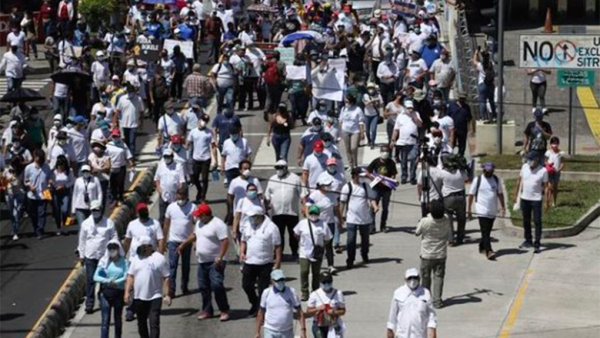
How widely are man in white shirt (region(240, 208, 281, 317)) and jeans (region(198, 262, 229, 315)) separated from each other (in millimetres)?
299

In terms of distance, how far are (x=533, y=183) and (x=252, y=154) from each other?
819cm

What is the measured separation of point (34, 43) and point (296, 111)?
11630 millimetres

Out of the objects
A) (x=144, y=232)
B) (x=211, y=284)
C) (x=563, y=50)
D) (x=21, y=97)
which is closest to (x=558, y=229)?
(x=563, y=50)

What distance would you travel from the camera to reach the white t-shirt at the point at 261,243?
23078mm

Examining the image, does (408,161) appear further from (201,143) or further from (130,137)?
(130,137)

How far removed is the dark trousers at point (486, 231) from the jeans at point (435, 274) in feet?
8.13

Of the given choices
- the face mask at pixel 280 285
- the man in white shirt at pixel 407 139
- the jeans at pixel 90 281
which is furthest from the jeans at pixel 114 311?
the man in white shirt at pixel 407 139

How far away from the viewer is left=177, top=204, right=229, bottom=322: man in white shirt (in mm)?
23250

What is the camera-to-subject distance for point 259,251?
23109mm

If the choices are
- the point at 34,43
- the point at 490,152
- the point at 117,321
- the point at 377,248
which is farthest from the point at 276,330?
the point at 34,43

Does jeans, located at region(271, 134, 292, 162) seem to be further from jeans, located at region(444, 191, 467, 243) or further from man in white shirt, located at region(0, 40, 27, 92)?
man in white shirt, located at region(0, 40, 27, 92)

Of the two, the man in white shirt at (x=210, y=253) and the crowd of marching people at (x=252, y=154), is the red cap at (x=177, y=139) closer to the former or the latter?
the crowd of marching people at (x=252, y=154)

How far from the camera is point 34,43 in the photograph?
45.6 metres

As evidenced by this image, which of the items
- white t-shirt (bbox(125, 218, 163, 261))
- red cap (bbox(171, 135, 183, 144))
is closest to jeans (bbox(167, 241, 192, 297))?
white t-shirt (bbox(125, 218, 163, 261))
